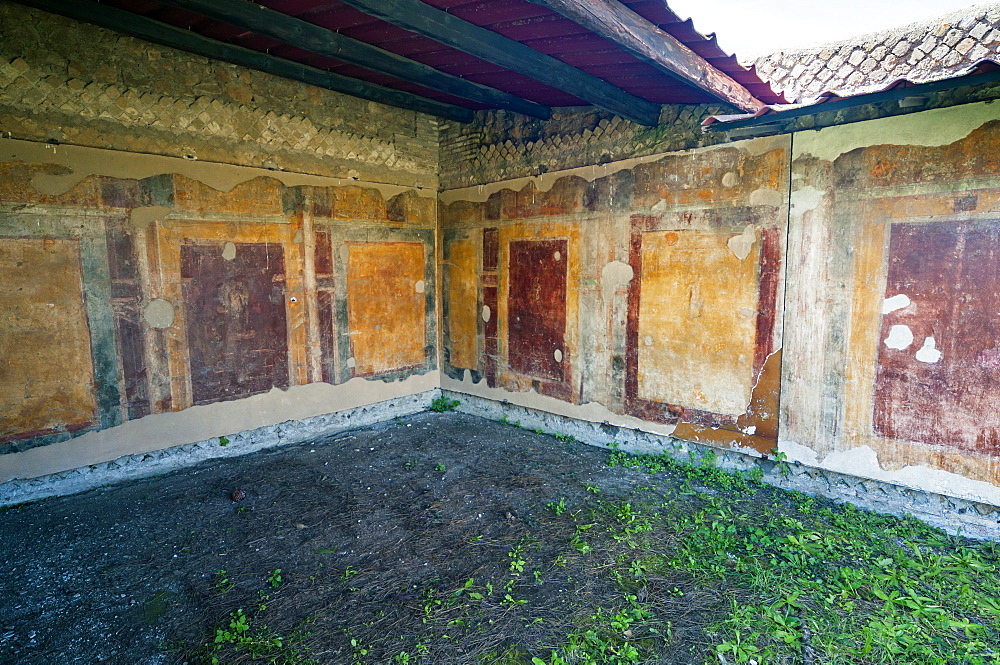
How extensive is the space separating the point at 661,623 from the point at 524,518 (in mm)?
1296

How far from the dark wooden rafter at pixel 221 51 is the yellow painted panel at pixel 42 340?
5.25ft

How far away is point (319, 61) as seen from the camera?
4.46 metres

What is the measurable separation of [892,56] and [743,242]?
61.0 inches

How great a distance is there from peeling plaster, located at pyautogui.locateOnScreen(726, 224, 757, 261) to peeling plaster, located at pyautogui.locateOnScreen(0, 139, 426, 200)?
159 inches

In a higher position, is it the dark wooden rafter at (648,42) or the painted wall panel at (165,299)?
the dark wooden rafter at (648,42)

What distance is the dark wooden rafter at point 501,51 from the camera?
9.45 feet

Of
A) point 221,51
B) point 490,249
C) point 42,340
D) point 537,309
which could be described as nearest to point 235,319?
point 42,340

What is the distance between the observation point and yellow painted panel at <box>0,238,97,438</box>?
3.75m

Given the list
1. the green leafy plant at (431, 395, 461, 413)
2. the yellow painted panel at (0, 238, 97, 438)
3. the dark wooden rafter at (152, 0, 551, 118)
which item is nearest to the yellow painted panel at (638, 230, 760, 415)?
the dark wooden rafter at (152, 0, 551, 118)

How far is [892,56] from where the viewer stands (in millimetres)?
3658

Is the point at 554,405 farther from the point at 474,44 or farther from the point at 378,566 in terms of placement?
the point at 474,44

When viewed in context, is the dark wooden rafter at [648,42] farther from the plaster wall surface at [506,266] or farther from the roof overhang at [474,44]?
the plaster wall surface at [506,266]

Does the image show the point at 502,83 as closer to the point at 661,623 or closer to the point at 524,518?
the point at 524,518

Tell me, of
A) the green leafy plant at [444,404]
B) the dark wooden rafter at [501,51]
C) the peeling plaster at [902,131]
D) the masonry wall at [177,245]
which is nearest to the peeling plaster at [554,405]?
the green leafy plant at [444,404]
